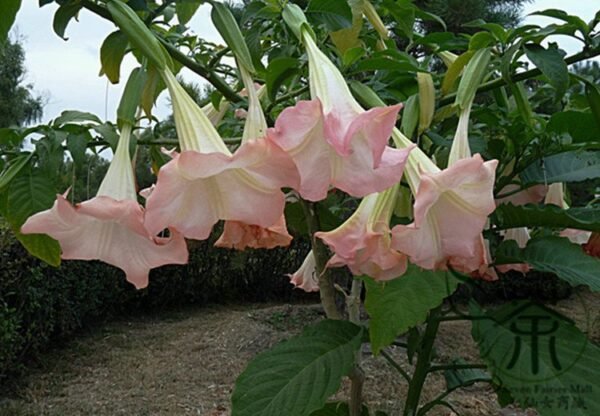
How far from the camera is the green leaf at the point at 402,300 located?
639 mm

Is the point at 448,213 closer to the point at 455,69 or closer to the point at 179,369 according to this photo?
the point at 455,69

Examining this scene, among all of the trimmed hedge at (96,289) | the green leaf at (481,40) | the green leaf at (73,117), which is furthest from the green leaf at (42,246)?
the trimmed hedge at (96,289)

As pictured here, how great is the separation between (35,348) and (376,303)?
3298 mm

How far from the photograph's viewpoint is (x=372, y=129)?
0.35 meters

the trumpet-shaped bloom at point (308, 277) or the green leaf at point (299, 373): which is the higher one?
the trumpet-shaped bloom at point (308, 277)

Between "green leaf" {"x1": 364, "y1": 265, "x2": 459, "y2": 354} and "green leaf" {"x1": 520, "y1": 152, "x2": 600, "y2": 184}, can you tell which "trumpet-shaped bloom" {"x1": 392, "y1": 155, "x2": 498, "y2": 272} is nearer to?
"green leaf" {"x1": 364, "y1": 265, "x2": 459, "y2": 354}

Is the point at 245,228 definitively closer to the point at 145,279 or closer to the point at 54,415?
the point at 145,279

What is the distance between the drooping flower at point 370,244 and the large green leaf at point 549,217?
13.2 inches

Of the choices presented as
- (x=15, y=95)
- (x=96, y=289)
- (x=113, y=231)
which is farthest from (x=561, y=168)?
(x=15, y=95)

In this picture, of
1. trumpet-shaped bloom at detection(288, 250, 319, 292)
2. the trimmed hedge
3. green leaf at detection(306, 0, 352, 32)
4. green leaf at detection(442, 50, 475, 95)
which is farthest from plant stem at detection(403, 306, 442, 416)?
the trimmed hedge

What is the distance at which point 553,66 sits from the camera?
55 centimetres

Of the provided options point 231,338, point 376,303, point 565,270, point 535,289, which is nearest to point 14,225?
point 376,303

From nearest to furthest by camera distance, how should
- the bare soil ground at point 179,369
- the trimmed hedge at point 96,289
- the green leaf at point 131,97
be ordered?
1. the green leaf at point 131,97
2. the bare soil ground at point 179,369
3. the trimmed hedge at point 96,289

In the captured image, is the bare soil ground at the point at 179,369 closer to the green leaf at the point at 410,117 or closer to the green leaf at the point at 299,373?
the green leaf at the point at 299,373
